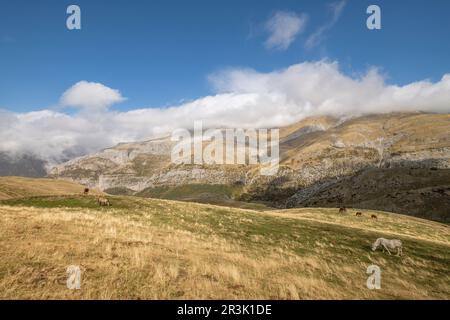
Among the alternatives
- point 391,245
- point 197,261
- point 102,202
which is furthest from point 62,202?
point 391,245

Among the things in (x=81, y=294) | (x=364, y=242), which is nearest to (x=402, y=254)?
(x=364, y=242)

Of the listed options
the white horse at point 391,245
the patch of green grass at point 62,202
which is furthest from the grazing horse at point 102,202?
the white horse at point 391,245

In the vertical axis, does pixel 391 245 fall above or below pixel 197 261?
below

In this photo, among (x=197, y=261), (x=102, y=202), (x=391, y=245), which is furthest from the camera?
(x=102, y=202)

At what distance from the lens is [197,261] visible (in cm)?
1966

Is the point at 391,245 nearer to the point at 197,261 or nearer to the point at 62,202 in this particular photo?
the point at 197,261

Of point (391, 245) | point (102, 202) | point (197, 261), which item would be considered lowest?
point (391, 245)

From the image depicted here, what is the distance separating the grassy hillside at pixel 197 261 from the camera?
1472cm

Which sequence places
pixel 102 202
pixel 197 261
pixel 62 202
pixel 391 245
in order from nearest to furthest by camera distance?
1. pixel 197 261
2. pixel 391 245
3. pixel 62 202
4. pixel 102 202

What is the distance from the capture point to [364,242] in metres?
34.7

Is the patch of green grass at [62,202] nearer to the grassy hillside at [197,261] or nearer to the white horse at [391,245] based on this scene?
the grassy hillside at [197,261]

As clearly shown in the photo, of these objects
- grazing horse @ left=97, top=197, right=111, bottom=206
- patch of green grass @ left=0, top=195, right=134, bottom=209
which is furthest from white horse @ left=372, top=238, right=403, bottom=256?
grazing horse @ left=97, top=197, right=111, bottom=206
